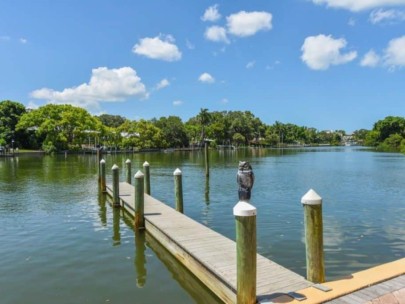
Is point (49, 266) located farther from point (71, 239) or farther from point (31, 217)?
point (31, 217)

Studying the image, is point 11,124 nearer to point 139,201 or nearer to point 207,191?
point 207,191

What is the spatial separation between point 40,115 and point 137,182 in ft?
243

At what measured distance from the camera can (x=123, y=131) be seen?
96.8 metres

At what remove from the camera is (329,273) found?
28.0 ft

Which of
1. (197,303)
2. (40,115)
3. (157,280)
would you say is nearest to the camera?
(197,303)

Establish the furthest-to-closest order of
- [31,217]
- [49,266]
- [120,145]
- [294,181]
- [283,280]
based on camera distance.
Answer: [120,145] → [294,181] → [31,217] → [49,266] → [283,280]

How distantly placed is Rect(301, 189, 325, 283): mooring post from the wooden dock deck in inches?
9.6

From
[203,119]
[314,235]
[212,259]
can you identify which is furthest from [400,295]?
[203,119]

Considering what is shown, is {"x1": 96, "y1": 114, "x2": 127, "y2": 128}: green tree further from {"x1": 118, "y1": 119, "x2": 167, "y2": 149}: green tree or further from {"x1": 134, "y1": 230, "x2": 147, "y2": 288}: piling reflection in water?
{"x1": 134, "y1": 230, "x2": 147, "y2": 288}: piling reflection in water

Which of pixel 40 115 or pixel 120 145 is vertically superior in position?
pixel 40 115

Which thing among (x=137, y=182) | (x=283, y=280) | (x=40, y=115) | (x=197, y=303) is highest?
(x=40, y=115)

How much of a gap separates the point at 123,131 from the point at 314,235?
93.6m

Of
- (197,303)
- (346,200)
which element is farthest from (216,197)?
(197,303)

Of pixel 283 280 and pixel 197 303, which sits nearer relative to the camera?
pixel 283 280
